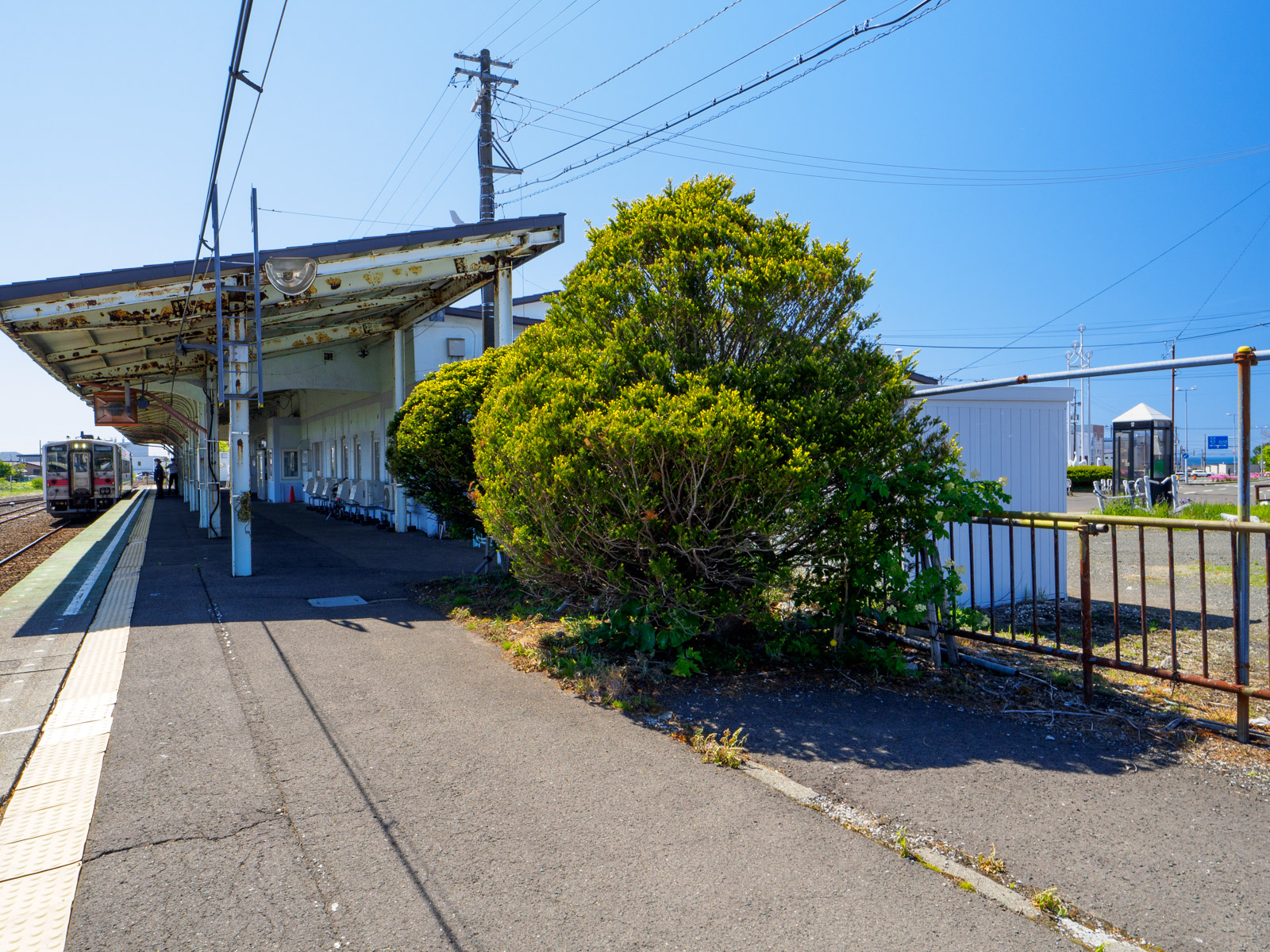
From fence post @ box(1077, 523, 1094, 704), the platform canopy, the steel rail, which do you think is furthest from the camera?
the steel rail

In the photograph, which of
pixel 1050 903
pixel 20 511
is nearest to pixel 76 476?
pixel 20 511

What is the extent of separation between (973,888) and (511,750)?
2.41m

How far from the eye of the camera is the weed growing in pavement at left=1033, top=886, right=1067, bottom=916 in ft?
9.25

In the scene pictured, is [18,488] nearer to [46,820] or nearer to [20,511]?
[20,511]

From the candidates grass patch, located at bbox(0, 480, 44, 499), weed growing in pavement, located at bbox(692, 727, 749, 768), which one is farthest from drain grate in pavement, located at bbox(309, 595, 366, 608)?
grass patch, located at bbox(0, 480, 44, 499)

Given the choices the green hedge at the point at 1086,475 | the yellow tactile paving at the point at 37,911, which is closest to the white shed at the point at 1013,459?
the yellow tactile paving at the point at 37,911

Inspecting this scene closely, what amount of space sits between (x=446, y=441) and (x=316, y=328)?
887 cm

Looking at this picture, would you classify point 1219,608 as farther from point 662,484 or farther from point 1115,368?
point 662,484

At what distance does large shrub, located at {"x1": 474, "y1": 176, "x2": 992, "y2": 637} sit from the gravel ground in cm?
935

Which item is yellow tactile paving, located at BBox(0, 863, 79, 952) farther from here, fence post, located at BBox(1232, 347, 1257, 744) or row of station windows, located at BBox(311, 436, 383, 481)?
row of station windows, located at BBox(311, 436, 383, 481)

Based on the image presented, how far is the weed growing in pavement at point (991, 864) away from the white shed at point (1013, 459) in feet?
16.8

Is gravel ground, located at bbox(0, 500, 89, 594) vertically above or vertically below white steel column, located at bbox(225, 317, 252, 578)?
below

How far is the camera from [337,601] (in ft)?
30.5

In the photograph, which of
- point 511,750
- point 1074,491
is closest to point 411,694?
point 511,750
